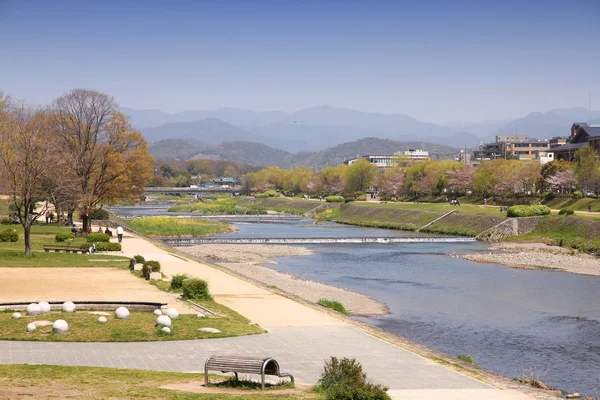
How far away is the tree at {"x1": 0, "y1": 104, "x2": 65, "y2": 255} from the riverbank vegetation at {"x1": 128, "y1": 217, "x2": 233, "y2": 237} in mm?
16513

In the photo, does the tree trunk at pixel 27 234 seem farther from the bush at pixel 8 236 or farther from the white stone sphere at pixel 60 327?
the white stone sphere at pixel 60 327

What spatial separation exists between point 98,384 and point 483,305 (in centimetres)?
2490

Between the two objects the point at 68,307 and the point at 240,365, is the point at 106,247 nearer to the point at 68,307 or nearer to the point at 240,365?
the point at 68,307

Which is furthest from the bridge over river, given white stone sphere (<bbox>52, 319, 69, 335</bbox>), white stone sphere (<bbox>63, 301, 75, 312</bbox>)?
white stone sphere (<bbox>52, 319, 69, 335</bbox>)

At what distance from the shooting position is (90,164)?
62656 millimetres

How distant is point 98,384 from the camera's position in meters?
15.6

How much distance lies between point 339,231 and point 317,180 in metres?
90.9

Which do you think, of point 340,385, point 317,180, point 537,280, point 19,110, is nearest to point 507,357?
point 340,385

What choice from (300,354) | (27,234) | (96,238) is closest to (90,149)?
(96,238)

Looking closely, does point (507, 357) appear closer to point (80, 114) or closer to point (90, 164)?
point (90, 164)

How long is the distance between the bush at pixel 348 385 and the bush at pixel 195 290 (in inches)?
573

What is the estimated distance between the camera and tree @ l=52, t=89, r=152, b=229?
2537 inches

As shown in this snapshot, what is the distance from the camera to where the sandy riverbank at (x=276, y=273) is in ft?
120

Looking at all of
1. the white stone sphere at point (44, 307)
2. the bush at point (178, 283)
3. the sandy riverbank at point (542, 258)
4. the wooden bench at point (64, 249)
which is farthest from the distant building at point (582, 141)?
the white stone sphere at point (44, 307)
